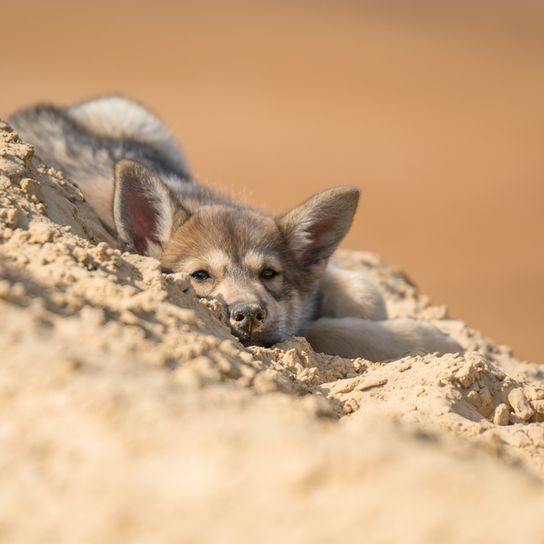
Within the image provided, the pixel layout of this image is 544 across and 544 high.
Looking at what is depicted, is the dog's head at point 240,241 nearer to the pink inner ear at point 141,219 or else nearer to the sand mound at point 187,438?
the pink inner ear at point 141,219

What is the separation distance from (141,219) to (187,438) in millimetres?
3404

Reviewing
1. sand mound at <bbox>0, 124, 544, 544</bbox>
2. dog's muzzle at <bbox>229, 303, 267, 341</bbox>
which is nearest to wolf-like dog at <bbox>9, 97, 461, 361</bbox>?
dog's muzzle at <bbox>229, 303, 267, 341</bbox>

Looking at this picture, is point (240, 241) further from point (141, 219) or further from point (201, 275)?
point (141, 219)

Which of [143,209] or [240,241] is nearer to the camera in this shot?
[240,241]

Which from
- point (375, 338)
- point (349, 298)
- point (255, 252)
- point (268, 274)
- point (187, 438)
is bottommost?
point (349, 298)

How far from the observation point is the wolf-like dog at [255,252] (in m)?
5.17

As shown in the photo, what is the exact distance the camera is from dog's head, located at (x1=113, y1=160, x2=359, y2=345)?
516 centimetres

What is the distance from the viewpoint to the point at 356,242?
1521cm

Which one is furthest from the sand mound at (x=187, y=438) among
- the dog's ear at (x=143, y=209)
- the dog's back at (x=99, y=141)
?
the dog's back at (x=99, y=141)

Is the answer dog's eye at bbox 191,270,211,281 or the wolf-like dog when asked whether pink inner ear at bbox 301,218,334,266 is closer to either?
the wolf-like dog

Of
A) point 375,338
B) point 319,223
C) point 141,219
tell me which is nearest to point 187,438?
point 375,338

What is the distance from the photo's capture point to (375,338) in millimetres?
5328

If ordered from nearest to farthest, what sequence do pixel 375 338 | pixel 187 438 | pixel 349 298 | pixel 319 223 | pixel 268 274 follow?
pixel 187 438 → pixel 375 338 → pixel 268 274 → pixel 319 223 → pixel 349 298

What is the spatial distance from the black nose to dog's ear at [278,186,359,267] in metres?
1.20
